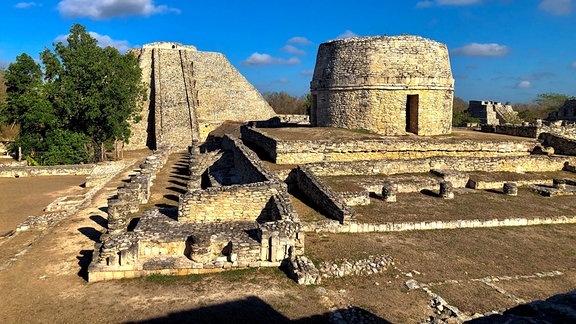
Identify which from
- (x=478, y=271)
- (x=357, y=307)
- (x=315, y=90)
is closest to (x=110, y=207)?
(x=357, y=307)

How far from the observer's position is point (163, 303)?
624cm

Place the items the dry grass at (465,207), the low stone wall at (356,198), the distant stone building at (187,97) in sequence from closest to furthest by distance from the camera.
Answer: the dry grass at (465,207) < the low stone wall at (356,198) < the distant stone building at (187,97)

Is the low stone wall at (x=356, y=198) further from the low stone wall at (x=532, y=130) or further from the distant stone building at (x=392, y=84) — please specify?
the low stone wall at (x=532, y=130)

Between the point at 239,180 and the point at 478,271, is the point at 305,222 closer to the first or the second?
the point at 478,271

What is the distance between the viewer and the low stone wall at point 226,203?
9.62 m

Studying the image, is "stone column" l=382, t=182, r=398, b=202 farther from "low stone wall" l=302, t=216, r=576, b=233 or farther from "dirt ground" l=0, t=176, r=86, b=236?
"dirt ground" l=0, t=176, r=86, b=236

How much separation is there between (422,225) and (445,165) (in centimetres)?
686

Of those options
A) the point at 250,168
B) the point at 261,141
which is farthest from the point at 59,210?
the point at 261,141

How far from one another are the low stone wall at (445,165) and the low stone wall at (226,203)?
468 cm

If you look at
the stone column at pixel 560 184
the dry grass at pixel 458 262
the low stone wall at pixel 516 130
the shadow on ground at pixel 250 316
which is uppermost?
the low stone wall at pixel 516 130

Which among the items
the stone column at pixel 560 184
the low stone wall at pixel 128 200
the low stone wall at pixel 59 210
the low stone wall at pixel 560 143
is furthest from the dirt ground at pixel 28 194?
the low stone wall at pixel 560 143

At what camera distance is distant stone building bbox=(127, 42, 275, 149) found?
112 feet

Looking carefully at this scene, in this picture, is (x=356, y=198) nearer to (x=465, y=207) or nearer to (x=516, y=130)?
(x=465, y=207)

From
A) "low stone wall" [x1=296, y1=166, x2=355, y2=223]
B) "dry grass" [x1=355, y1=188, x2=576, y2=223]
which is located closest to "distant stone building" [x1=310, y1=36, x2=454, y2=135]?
"dry grass" [x1=355, y1=188, x2=576, y2=223]
